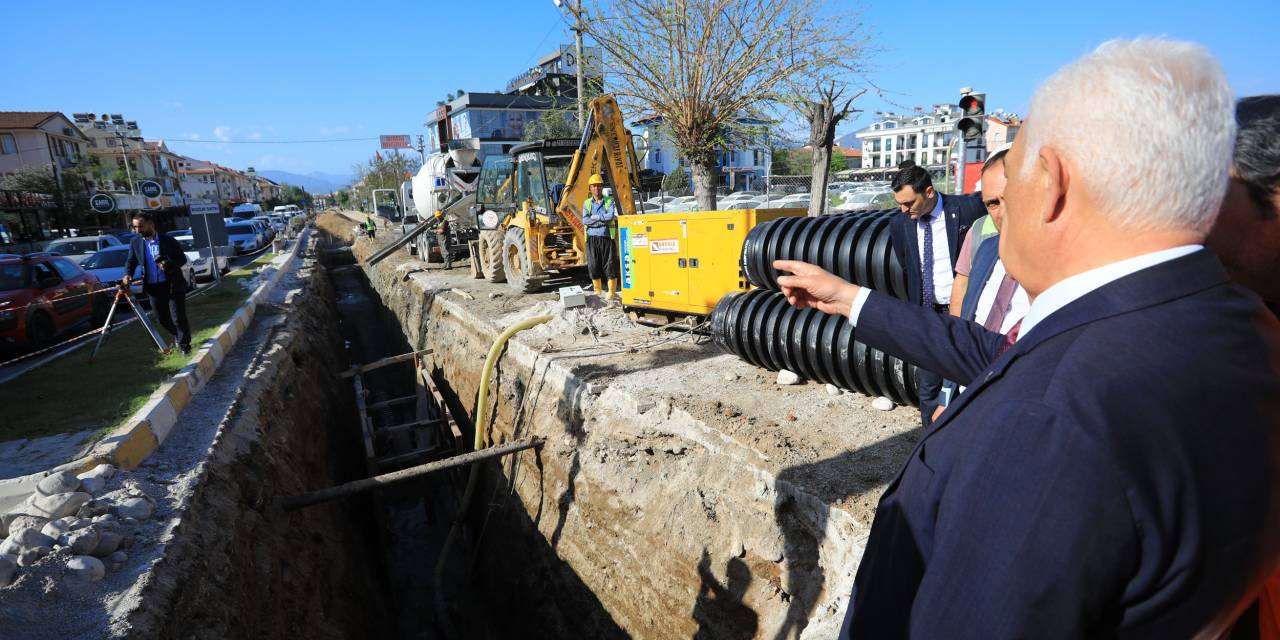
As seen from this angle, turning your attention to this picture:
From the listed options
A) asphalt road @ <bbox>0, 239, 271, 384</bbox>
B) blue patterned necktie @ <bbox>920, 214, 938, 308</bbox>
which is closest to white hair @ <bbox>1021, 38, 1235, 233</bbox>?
blue patterned necktie @ <bbox>920, 214, 938, 308</bbox>

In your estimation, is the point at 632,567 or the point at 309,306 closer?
the point at 632,567

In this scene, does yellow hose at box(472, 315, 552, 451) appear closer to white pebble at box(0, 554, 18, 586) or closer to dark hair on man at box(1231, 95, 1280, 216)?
white pebble at box(0, 554, 18, 586)

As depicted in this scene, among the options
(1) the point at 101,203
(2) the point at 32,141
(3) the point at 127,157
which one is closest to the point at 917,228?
(1) the point at 101,203

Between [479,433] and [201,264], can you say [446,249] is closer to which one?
[201,264]

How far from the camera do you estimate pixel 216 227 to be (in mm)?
13188

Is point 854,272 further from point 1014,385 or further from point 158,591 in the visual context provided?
point 158,591

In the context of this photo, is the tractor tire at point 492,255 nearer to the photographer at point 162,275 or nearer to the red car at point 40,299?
the photographer at point 162,275

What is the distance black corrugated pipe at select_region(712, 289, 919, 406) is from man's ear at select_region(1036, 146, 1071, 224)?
3672mm

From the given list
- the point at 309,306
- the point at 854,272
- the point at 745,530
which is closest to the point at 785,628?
the point at 745,530

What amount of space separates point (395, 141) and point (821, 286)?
234ft

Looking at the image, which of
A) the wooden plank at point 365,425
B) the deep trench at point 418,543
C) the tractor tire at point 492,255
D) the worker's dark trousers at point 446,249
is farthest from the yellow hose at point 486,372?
the worker's dark trousers at point 446,249

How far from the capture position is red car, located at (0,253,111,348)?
865cm

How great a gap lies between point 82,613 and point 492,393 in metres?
5.08

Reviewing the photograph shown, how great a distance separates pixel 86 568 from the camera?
3.17 metres
